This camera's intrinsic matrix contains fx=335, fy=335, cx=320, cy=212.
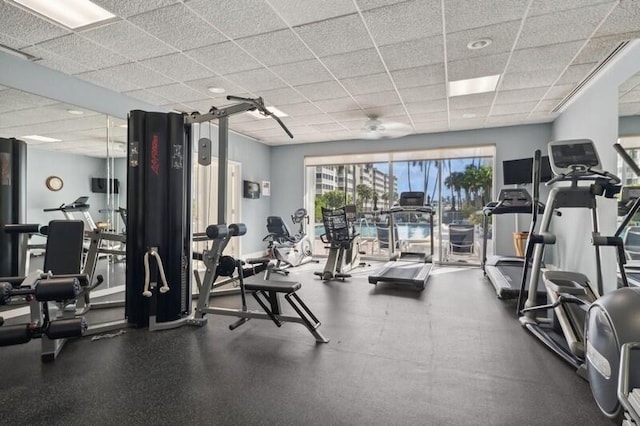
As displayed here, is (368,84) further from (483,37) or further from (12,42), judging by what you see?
(12,42)

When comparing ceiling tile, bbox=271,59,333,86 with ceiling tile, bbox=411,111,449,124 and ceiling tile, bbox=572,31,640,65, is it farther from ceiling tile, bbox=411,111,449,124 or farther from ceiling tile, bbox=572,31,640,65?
ceiling tile, bbox=572,31,640,65

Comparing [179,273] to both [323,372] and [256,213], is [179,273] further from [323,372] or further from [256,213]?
[256,213]

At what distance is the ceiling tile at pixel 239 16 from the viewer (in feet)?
8.68

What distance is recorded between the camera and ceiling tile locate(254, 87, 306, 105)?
4.59 m

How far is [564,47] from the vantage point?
3.33m

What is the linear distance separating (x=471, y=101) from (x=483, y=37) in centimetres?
201

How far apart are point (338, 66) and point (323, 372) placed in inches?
124

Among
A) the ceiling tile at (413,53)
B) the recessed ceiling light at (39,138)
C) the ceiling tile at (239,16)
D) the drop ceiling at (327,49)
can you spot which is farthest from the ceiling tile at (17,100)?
the ceiling tile at (413,53)

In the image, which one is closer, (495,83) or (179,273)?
(179,273)

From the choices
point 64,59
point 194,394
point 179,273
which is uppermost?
point 64,59

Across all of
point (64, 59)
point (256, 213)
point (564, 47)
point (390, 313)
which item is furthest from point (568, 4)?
point (256, 213)

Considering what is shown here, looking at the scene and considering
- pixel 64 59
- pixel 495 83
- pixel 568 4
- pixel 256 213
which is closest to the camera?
pixel 568 4

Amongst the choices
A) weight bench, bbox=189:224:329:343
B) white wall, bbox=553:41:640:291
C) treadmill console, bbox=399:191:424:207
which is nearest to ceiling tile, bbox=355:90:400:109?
treadmill console, bbox=399:191:424:207

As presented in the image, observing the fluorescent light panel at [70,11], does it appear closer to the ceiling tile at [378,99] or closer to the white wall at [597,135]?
the ceiling tile at [378,99]
